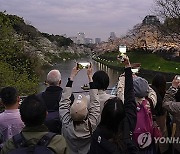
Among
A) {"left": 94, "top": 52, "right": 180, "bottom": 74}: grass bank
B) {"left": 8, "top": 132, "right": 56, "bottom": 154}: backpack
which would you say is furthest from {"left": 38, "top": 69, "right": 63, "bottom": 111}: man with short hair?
{"left": 94, "top": 52, "right": 180, "bottom": 74}: grass bank

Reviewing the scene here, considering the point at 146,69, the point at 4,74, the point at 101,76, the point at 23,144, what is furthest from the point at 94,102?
the point at 146,69

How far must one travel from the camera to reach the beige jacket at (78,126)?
2541 mm

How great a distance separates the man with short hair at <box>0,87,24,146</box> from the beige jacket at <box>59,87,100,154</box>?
38cm

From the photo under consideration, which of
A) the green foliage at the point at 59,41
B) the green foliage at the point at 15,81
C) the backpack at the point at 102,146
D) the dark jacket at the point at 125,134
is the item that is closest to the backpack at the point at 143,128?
the dark jacket at the point at 125,134

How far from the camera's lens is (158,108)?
309 centimetres

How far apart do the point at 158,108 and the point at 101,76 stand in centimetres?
72

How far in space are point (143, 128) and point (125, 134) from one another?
1.80ft

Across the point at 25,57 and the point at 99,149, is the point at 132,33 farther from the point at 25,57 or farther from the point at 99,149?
the point at 99,149

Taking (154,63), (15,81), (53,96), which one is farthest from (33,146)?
(154,63)

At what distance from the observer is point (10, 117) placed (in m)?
2.61

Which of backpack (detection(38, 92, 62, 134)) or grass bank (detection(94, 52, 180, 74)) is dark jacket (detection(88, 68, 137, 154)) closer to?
backpack (detection(38, 92, 62, 134))

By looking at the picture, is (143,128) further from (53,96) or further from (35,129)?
(35,129)

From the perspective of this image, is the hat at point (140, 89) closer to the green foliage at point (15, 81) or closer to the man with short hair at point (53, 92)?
the man with short hair at point (53, 92)

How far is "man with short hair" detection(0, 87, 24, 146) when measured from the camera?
257 cm
